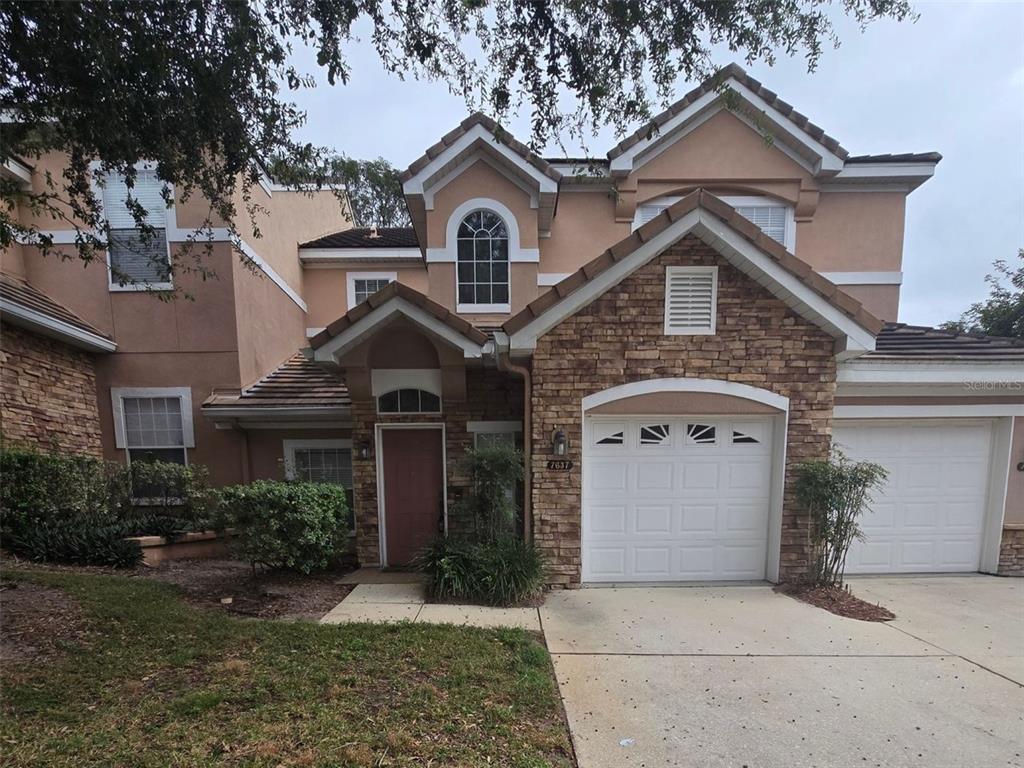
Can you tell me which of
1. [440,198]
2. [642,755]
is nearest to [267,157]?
[440,198]

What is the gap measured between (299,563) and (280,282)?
22.8ft

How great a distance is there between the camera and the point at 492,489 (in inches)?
223

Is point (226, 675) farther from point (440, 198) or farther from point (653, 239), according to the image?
point (440, 198)

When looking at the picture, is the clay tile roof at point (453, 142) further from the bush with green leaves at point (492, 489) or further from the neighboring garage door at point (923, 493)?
the neighboring garage door at point (923, 493)

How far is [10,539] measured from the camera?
5938 mm

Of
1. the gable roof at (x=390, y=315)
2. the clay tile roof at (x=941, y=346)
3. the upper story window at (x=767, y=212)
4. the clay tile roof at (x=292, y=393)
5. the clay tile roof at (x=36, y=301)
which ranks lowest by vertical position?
the clay tile roof at (x=292, y=393)

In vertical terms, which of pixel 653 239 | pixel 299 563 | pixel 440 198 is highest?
pixel 440 198

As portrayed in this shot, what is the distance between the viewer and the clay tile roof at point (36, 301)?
699 centimetres

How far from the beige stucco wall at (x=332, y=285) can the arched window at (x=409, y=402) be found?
569 centimetres

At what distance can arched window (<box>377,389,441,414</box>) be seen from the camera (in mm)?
6473

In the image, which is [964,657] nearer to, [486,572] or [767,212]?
[486,572]

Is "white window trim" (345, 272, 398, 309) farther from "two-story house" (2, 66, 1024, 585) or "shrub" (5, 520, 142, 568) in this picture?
"shrub" (5, 520, 142, 568)

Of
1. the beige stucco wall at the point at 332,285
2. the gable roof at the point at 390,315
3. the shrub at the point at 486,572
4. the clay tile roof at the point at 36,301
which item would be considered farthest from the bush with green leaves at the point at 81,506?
the beige stucco wall at the point at 332,285

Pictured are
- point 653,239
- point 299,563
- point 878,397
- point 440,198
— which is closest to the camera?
point 653,239
